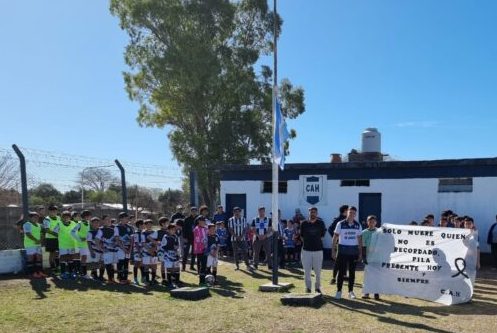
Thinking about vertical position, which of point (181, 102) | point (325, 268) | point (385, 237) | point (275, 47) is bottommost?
point (325, 268)

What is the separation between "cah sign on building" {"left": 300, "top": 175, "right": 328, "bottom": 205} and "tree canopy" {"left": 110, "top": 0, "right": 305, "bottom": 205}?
1097 centimetres

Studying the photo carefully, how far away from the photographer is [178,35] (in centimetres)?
3042

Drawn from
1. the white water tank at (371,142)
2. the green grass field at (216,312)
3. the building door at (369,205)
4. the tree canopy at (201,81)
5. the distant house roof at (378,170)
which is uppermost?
the tree canopy at (201,81)

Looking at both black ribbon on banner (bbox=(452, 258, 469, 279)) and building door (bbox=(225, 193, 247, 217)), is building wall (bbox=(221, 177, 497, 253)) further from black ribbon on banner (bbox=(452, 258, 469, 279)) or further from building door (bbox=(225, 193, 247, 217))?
black ribbon on banner (bbox=(452, 258, 469, 279))

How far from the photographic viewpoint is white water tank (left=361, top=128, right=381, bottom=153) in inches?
819

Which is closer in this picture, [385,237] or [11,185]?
[385,237]

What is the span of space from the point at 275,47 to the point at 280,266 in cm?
737

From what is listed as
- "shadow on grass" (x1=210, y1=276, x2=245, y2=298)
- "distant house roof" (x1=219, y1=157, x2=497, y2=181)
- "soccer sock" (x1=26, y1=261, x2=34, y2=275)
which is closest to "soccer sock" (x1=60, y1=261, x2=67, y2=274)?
"soccer sock" (x1=26, y1=261, x2=34, y2=275)

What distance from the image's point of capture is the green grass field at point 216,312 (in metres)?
8.16

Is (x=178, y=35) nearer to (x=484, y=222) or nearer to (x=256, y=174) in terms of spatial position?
(x=256, y=174)

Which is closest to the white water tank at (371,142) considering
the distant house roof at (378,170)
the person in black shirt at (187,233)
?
the distant house roof at (378,170)

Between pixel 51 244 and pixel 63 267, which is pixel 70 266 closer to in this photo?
pixel 63 267

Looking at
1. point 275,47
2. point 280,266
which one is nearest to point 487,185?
point 280,266

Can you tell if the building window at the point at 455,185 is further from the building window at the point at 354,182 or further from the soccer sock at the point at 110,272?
the soccer sock at the point at 110,272
